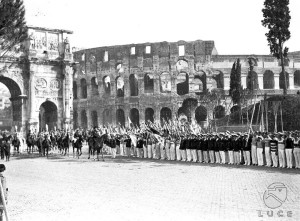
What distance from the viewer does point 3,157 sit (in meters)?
24.6

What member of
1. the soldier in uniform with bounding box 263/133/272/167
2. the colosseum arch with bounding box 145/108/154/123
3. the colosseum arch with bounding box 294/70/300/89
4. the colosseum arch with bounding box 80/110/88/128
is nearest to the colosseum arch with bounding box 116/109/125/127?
the colosseum arch with bounding box 145/108/154/123

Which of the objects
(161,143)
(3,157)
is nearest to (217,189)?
(161,143)

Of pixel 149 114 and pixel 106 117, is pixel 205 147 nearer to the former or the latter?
pixel 149 114

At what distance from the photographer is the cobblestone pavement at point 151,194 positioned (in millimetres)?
8305

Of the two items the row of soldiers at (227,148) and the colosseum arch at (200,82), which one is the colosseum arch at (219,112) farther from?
the row of soldiers at (227,148)

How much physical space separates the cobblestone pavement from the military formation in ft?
3.48

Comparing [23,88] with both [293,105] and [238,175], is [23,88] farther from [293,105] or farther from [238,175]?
[238,175]

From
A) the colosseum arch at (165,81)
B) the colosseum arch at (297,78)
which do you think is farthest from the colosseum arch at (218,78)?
the colosseum arch at (297,78)

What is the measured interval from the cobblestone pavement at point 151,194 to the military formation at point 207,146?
106cm

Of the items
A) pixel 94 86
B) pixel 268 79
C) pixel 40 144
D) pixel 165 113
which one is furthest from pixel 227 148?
pixel 94 86

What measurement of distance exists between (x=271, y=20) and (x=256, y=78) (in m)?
18.8

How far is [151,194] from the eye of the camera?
10656 mm

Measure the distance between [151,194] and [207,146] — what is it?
8572 mm

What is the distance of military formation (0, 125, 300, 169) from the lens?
16.0 m
